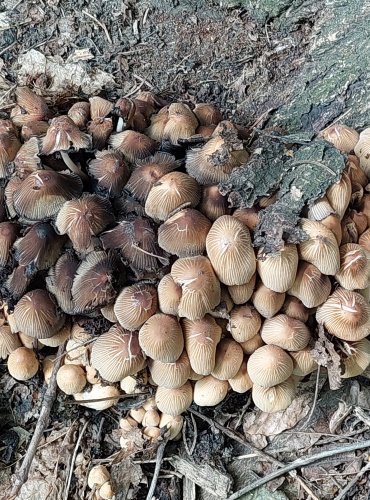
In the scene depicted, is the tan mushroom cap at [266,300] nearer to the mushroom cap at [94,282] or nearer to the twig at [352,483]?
the mushroom cap at [94,282]

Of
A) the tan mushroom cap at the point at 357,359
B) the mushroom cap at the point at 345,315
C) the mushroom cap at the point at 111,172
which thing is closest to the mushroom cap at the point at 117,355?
the mushroom cap at the point at 111,172

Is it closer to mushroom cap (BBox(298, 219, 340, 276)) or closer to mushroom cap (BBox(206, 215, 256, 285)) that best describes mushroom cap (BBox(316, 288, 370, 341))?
mushroom cap (BBox(298, 219, 340, 276))

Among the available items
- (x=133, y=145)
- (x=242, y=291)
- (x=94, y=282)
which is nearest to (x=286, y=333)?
(x=242, y=291)

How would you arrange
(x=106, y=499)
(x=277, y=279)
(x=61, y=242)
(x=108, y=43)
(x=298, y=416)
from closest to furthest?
1. (x=277, y=279)
2. (x=61, y=242)
3. (x=106, y=499)
4. (x=298, y=416)
5. (x=108, y=43)

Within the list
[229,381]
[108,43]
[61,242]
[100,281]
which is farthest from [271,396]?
[108,43]

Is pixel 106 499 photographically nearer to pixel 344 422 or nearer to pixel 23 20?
pixel 344 422

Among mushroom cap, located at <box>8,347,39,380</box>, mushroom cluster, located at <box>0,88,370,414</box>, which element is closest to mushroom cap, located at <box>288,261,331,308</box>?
mushroom cluster, located at <box>0,88,370,414</box>
